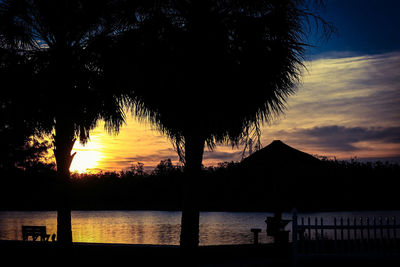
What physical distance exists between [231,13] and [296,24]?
6.67ft

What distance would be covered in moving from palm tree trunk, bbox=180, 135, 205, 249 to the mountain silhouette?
358cm

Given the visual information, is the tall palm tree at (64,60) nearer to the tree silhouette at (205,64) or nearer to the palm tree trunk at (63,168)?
the palm tree trunk at (63,168)

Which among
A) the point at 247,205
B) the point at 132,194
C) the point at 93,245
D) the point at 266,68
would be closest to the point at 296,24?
the point at 266,68

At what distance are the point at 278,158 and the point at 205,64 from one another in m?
5.43

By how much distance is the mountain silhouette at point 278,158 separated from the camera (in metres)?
14.9

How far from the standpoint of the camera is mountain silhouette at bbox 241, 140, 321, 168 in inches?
585

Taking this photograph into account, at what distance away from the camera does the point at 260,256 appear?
44.1ft

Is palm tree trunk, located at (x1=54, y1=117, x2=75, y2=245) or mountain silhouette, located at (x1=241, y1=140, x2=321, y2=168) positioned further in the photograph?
mountain silhouette, located at (x1=241, y1=140, x2=321, y2=168)

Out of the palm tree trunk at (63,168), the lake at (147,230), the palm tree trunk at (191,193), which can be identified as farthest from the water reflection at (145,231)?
the palm tree trunk at (191,193)

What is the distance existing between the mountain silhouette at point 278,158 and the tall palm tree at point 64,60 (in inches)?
209

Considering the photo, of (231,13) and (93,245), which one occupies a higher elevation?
(231,13)

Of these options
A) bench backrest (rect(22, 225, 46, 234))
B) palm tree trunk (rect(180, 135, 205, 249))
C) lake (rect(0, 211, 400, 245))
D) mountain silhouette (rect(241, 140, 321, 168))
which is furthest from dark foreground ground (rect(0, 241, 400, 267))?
lake (rect(0, 211, 400, 245))

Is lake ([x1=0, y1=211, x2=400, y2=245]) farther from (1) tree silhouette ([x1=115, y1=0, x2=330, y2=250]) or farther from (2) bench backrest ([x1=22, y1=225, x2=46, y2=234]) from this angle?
(1) tree silhouette ([x1=115, y1=0, x2=330, y2=250])

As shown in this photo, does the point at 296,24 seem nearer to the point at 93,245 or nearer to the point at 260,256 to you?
the point at 260,256
